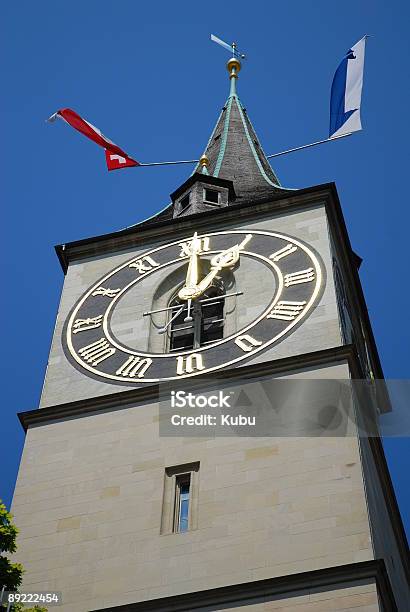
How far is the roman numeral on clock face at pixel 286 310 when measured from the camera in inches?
849

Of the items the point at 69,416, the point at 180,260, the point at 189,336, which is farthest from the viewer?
the point at 180,260

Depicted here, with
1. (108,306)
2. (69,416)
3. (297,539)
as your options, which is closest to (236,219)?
(108,306)

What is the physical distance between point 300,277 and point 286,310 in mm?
871

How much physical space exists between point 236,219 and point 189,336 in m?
2.85

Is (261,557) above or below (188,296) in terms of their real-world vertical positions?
below

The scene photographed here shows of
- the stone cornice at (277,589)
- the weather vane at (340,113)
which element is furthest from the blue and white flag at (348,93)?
the stone cornice at (277,589)

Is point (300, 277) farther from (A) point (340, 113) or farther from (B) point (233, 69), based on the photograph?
(B) point (233, 69)

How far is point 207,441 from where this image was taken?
63.8 feet

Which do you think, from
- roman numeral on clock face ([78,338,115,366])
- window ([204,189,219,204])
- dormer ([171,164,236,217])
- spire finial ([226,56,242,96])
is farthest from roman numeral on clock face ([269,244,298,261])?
spire finial ([226,56,242,96])

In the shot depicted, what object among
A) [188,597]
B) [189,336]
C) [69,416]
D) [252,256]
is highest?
[252,256]

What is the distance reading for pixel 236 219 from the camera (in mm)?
24641

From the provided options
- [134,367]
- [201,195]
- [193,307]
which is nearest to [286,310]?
[193,307]

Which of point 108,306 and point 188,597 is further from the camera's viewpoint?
point 108,306

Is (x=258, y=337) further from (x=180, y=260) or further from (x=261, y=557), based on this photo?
(x=261, y=557)
